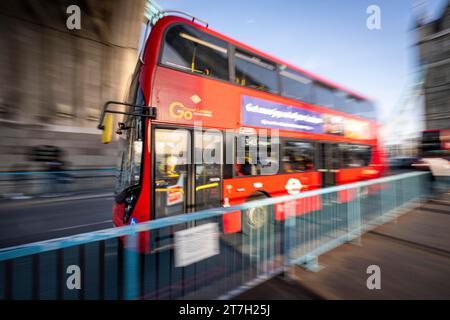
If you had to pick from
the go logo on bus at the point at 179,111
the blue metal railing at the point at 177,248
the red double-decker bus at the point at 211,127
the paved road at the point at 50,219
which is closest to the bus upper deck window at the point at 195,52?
the red double-decker bus at the point at 211,127

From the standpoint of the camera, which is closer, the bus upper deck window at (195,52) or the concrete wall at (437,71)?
the bus upper deck window at (195,52)

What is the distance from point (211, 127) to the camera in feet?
13.7

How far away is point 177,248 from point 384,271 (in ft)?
9.87

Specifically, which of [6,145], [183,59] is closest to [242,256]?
[183,59]

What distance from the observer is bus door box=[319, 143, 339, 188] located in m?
6.15

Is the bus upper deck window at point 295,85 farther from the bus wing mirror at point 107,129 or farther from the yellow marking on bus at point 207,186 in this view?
the bus wing mirror at point 107,129

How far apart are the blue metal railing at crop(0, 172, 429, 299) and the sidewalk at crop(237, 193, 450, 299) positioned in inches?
7.9

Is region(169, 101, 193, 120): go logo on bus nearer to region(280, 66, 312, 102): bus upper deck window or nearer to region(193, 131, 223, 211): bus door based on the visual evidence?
region(193, 131, 223, 211): bus door

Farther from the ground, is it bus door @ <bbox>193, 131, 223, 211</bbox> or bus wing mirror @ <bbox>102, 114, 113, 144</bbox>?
bus wing mirror @ <bbox>102, 114, 113, 144</bbox>

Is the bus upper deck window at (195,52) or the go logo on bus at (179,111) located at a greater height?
the bus upper deck window at (195,52)

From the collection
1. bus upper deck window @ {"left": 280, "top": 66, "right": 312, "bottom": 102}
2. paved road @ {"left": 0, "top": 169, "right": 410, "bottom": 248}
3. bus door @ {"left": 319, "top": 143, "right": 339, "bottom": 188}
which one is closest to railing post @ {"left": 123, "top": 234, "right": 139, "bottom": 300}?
paved road @ {"left": 0, "top": 169, "right": 410, "bottom": 248}

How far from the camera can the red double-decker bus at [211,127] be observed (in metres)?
3.54

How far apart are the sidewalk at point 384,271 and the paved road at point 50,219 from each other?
4801mm
